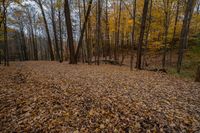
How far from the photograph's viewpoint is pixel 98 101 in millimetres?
4621

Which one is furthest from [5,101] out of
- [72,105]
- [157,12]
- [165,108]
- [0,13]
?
[157,12]

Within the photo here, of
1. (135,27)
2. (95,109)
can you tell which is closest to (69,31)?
(135,27)

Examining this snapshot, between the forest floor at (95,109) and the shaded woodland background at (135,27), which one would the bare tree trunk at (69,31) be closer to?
the shaded woodland background at (135,27)

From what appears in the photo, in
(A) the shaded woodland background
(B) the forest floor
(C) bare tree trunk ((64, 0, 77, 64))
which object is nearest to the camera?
(B) the forest floor

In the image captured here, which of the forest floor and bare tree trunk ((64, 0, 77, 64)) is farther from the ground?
bare tree trunk ((64, 0, 77, 64))

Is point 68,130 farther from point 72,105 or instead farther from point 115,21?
point 115,21

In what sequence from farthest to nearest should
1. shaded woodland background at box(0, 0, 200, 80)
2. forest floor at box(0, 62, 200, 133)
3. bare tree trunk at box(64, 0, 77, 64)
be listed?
bare tree trunk at box(64, 0, 77, 64) < shaded woodland background at box(0, 0, 200, 80) < forest floor at box(0, 62, 200, 133)

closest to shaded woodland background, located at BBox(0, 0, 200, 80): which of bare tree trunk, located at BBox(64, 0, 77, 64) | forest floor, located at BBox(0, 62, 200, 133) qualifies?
bare tree trunk, located at BBox(64, 0, 77, 64)

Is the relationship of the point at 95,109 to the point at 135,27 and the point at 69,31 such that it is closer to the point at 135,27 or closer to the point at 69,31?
the point at 69,31

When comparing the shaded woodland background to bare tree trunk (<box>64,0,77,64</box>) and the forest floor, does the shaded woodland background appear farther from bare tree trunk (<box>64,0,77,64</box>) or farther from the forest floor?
the forest floor

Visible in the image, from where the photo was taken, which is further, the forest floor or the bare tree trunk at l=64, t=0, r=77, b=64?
the bare tree trunk at l=64, t=0, r=77, b=64

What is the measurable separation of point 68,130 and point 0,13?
1401 centimetres

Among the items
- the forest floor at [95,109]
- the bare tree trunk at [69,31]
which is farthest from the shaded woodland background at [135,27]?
the forest floor at [95,109]

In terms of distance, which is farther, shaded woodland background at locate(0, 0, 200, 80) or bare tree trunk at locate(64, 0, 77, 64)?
bare tree trunk at locate(64, 0, 77, 64)
